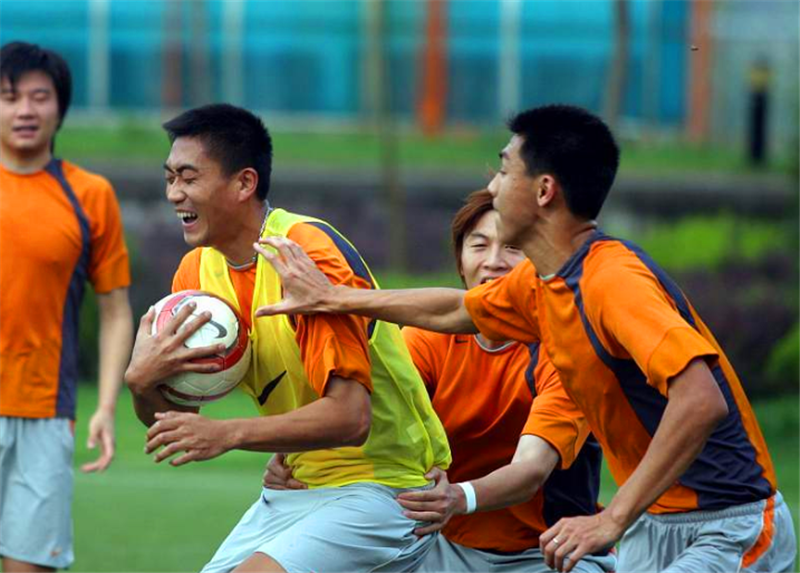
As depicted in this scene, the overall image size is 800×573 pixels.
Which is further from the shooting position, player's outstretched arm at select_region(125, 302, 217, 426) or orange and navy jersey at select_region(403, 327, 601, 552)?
orange and navy jersey at select_region(403, 327, 601, 552)

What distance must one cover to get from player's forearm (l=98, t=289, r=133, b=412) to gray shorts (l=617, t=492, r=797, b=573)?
2743 mm

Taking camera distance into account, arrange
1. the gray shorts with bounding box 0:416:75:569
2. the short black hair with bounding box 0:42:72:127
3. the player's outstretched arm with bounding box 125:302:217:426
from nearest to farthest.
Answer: the player's outstretched arm with bounding box 125:302:217:426
the gray shorts with bounding box 0:416:75:569
the short black hair with bounding box 0:42:72:127

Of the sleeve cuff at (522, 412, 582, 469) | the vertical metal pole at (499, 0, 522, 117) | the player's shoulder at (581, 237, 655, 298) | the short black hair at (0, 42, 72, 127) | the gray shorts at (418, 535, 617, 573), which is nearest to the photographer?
the player's shoulder at (581, 237, 655, 298)

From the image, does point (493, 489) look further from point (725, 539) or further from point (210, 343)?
point (210, 343)

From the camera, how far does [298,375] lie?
4.90m

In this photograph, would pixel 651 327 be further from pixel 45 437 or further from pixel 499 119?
pixel 499 119

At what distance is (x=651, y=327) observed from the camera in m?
4.26

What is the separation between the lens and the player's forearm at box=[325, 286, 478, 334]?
15.6 feet

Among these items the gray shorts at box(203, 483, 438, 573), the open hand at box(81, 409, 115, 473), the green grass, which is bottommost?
the green grass

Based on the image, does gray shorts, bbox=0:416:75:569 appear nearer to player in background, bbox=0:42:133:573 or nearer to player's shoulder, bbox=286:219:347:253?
player in background, bbox=0:42:133:573

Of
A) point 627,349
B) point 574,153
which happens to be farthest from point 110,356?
point 627,349

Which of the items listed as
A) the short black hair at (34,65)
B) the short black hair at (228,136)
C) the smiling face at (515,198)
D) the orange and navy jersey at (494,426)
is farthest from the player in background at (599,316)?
the short black hair at (34,65)

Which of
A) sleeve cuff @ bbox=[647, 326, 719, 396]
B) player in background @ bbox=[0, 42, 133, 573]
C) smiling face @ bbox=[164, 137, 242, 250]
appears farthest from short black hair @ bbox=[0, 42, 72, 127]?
sleeve cuff @ bbox=[647, 326, 719, 396]

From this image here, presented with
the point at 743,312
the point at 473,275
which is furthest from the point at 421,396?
the point at 743,312
